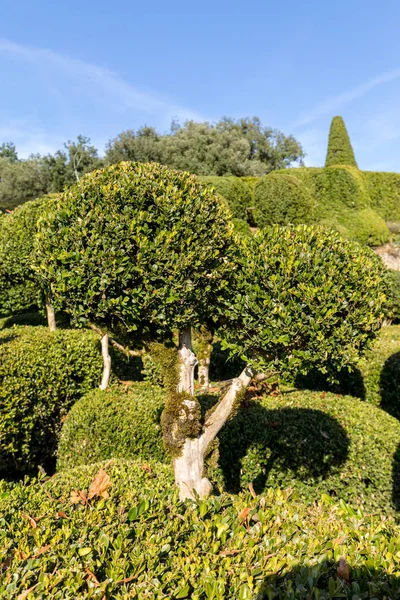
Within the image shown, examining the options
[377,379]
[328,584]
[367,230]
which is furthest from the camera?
[367,230]

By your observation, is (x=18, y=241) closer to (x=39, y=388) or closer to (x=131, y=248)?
(x=39, y=388)

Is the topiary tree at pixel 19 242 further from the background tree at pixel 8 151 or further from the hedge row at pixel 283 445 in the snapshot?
the background tree at pixel 8 151

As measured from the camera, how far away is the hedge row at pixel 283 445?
591 cm

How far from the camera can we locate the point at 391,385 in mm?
8938

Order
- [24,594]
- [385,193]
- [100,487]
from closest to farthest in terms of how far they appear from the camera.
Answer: [24,594]
[100,487]
[385,193]

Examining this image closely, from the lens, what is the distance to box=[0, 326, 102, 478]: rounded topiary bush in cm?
680

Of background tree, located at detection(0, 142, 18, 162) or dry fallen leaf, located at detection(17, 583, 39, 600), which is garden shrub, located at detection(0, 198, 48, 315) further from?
background tree, located at detection(0, 142, 18, 162)

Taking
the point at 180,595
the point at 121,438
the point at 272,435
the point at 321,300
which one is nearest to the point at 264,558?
the point at 180,595

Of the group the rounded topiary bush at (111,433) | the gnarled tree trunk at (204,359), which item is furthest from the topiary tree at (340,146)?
the rounded topiary bush at (111,433)

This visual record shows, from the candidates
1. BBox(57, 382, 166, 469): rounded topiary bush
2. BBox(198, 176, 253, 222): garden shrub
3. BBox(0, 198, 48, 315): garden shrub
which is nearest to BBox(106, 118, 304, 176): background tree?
BBox(198, 176, 253, 222): garden shrub

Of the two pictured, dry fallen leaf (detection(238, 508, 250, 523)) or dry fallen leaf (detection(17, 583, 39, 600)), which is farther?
dry fallen leaf (detection(238, 508, 250, 523))

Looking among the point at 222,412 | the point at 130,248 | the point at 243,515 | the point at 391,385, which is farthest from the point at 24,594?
the point at 391,385

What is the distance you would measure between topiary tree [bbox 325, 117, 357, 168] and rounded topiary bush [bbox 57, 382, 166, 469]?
27.8 meters

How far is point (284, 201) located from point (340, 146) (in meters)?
13.2
